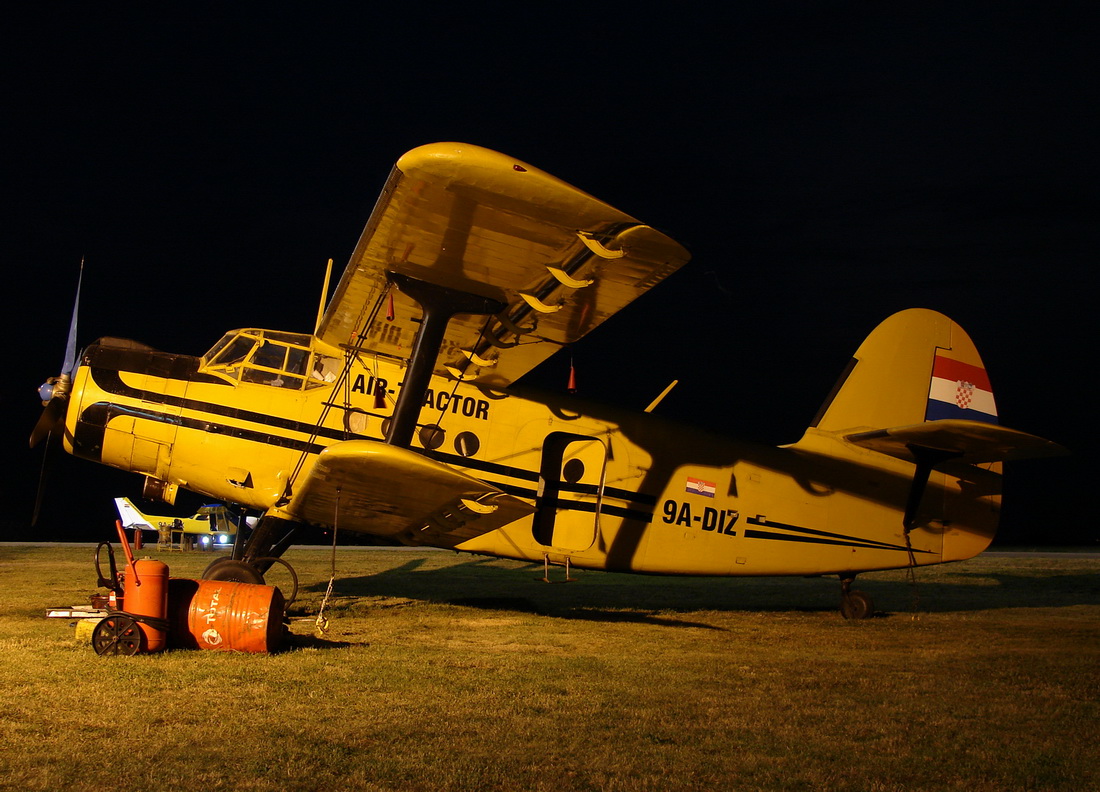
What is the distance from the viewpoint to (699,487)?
405 inches

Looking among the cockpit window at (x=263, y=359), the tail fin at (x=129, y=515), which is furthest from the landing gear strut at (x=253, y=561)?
the tail fin at (x=129, y=515)

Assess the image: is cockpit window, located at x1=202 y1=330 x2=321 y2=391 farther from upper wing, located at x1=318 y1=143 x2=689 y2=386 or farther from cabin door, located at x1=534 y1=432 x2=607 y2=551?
cabin door, located at x1=534 y1=432 x2=607 y2=551

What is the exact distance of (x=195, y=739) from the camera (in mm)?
4309

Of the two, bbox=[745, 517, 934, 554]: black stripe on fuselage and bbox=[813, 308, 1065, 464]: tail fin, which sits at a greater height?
bbox=[813, 308, 1065, 464]: tail fin

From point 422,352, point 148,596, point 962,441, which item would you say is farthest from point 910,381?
point 148,596

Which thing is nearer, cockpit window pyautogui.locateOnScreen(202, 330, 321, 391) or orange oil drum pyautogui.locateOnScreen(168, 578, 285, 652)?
orange oil drum pyautogui.locateOnScreen(168, 578, 285, 652)

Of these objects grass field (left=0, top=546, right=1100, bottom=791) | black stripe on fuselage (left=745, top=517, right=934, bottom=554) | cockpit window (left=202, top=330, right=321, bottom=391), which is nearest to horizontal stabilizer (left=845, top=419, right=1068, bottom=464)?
black stripe on fuselage (left=745, top=517, right=934, bottom=554)

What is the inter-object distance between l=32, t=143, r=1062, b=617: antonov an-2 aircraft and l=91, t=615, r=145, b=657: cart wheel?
1.70m

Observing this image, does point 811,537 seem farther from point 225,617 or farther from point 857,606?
point 225,617

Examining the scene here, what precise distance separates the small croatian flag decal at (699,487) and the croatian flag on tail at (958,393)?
3159 millimetres

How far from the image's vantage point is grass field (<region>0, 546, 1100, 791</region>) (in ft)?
12.9

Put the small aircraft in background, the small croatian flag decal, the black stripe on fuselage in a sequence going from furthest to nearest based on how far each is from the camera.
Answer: the small aircraft in background, the black stripe on fuselage, the small croatian flag decal

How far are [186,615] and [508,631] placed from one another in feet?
9.99

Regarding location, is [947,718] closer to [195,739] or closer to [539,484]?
[195,739]
